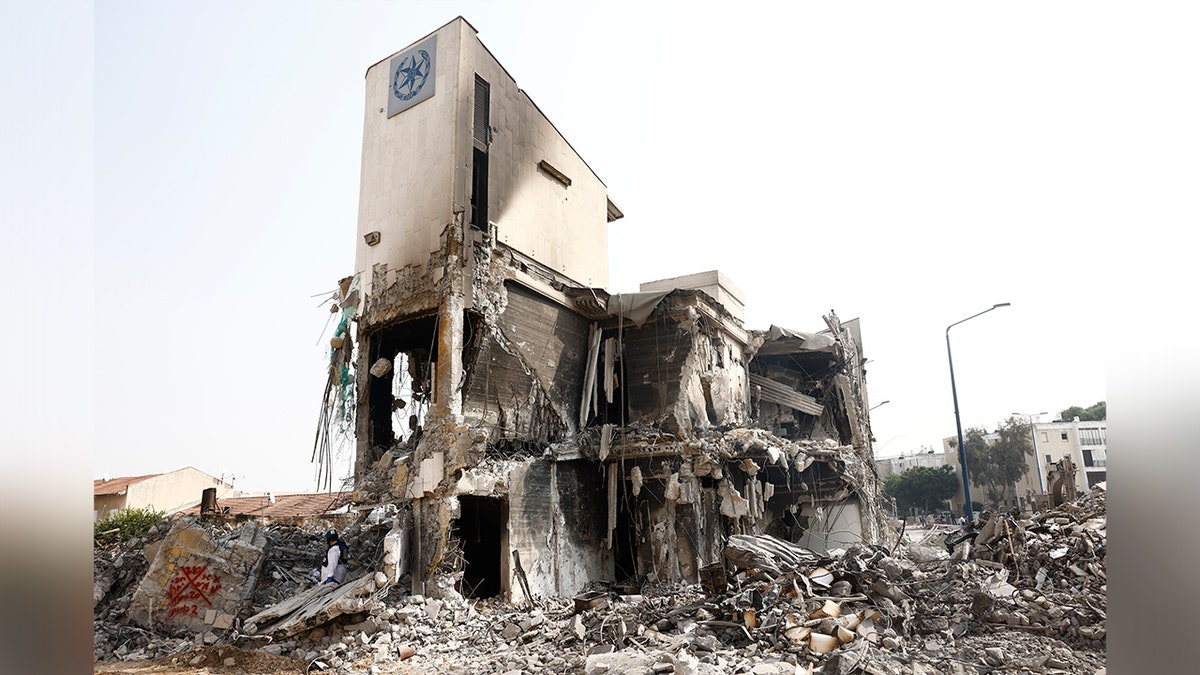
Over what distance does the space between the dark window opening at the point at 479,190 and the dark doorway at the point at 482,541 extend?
233 inches

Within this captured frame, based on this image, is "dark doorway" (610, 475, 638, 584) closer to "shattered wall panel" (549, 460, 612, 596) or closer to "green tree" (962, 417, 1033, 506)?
"shattered wall panel" (549, 460, 612, 596)

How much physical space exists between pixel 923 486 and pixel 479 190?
4190 centimetres

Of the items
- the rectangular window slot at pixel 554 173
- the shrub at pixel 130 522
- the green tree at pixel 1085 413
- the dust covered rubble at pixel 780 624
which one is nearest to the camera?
the dust covered rubble at pixel 780 624

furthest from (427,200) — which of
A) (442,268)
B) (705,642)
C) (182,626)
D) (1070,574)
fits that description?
(1070,574)

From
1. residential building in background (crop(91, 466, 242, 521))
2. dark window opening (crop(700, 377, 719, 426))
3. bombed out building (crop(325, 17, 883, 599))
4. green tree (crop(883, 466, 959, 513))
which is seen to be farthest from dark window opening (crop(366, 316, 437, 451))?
green tree (crop(883, 466, 959, 513))

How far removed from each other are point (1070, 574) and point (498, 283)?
35.3 feet

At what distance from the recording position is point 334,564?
1230 centimetres

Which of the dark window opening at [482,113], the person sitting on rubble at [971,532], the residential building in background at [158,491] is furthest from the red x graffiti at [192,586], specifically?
the residential building in background at [158,491]

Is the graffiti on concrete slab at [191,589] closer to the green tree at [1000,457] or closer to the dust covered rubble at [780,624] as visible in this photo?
the dust covered rubble at [780,624]

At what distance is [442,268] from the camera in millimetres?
13672

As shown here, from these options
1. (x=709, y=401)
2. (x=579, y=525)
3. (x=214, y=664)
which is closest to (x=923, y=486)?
(x=709, y=401)

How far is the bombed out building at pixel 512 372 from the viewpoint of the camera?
13156 mm

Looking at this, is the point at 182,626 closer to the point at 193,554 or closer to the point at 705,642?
the point at 193,554

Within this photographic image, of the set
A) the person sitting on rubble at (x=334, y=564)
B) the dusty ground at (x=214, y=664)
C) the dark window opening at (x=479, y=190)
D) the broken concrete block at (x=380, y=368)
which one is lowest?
the dusty ground at (x=214, y=664)
